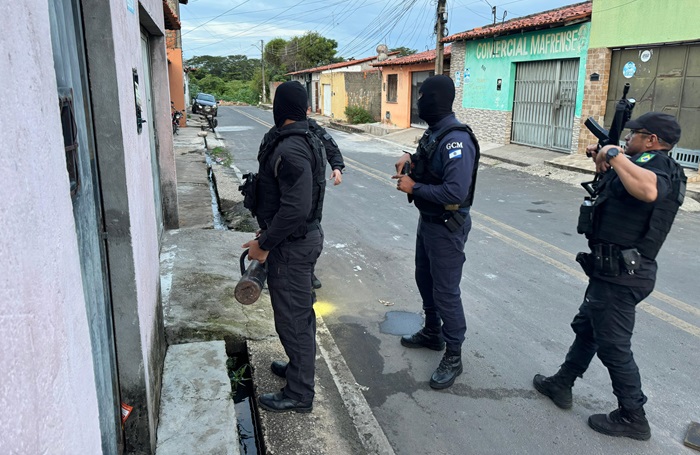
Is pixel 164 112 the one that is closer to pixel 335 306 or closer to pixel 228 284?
pixel 228 284

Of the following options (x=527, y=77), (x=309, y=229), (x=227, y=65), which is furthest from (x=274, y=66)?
(x=309, y=229)

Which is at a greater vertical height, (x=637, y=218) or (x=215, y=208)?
(x=637, y=218)

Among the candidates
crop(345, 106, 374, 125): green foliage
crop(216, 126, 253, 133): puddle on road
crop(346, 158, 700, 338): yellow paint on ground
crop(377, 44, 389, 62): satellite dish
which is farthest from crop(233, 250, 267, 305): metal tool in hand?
crop(377, 44, 389, 62): satellite dish

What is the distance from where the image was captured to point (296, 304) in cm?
304

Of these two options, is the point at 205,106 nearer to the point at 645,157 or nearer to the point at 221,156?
the point at 221,156

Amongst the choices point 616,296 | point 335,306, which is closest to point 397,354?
point 335,306

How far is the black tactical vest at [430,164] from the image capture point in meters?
3.43

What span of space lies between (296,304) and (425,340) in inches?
54.5

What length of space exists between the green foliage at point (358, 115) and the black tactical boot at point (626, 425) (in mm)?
24297

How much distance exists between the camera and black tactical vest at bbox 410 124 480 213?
3.43 meters

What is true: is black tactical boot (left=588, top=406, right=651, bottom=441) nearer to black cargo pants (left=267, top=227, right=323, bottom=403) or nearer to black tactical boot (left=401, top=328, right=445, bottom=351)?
black tactical boot (left=401, top=328, right=445, bottom=351)

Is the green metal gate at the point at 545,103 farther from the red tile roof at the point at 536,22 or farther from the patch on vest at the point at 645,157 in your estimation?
the patch on vest at the point at 645,157

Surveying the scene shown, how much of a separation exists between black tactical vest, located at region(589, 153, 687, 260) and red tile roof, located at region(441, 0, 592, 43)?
461 inches

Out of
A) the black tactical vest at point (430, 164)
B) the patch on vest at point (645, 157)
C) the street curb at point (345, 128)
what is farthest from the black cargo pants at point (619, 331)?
the street curb at point (345, 128)
